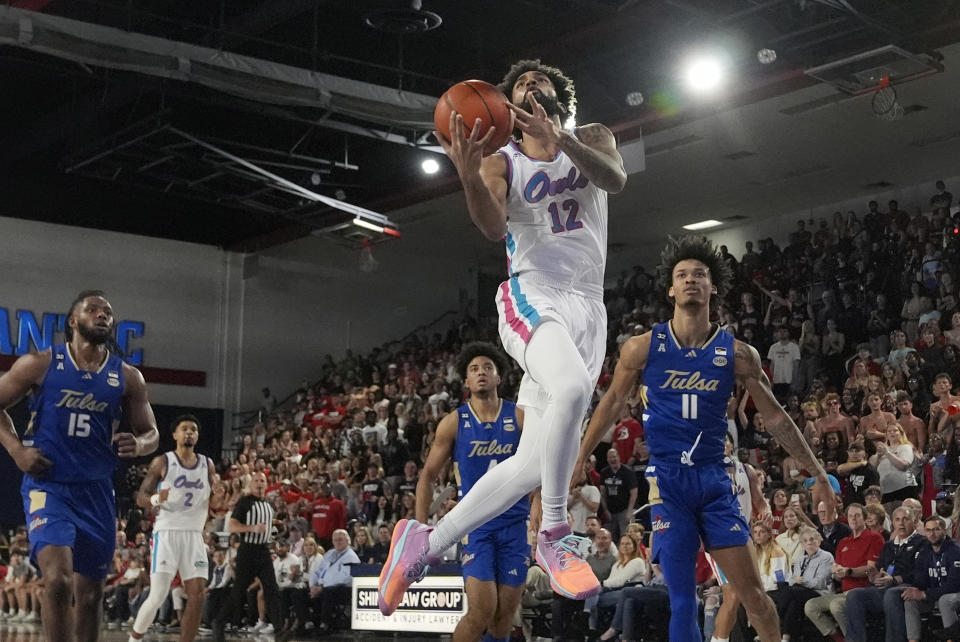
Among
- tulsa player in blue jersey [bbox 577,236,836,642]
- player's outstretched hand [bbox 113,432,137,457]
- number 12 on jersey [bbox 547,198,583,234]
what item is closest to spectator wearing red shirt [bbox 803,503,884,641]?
tulsa player in blue jersey [bbox 577,236,836,642]

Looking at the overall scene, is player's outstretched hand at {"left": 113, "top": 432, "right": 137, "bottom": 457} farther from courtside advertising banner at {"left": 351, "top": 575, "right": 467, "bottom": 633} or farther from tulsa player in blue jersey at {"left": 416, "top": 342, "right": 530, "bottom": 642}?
courtside advertising banner at {"left": 351, "top": 575, "right": 467, "bottom": 633}

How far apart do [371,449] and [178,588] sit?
3.69 meters

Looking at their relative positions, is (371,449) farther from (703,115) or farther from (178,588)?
(703,115)

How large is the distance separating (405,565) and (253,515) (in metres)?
→ 7.04

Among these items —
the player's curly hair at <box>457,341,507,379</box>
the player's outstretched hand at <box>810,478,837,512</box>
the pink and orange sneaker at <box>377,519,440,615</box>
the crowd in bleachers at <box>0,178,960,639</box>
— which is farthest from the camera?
the crowd in bleachers at <box>0,178,960,639</box>

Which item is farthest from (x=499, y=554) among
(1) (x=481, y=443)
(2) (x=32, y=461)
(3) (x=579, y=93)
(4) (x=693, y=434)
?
(3) (x=579, y=93)

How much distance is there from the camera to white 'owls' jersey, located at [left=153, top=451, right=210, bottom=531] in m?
10.8

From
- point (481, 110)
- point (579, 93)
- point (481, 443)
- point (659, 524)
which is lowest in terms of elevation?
point (659, 524)

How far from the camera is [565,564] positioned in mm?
4883

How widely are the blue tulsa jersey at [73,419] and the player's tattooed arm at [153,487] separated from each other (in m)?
3.92

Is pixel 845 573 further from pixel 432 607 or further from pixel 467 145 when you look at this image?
pixel 467 145

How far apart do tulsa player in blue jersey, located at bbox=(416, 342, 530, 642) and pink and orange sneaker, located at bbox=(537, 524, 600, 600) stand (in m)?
1.69

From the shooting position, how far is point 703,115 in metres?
16.6

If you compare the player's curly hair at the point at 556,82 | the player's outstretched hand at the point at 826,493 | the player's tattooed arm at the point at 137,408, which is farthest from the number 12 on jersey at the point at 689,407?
the player's tattooed arm at the point at 137,408
